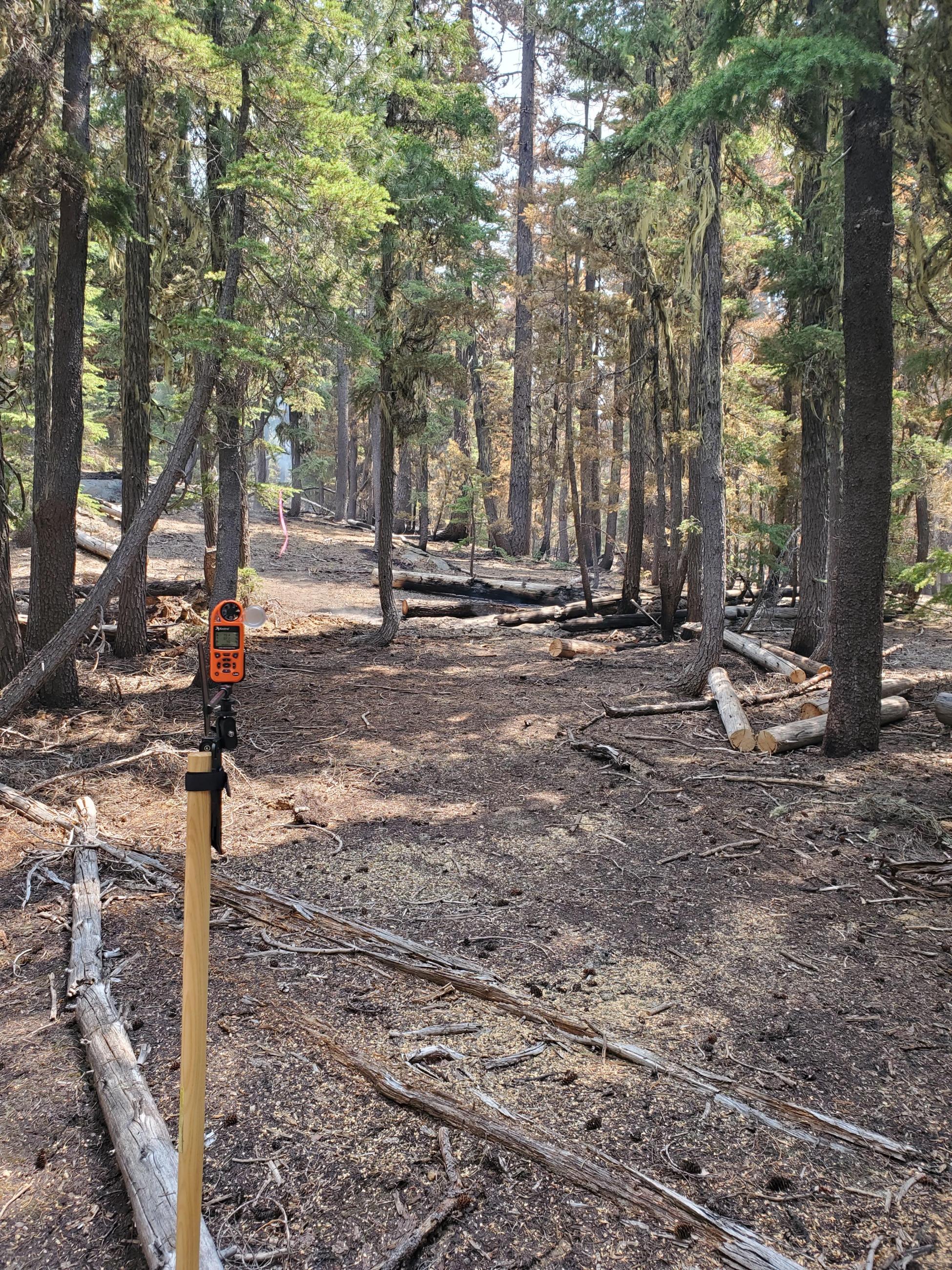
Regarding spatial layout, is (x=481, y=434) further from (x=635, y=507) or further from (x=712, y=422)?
(x=712, y=422)

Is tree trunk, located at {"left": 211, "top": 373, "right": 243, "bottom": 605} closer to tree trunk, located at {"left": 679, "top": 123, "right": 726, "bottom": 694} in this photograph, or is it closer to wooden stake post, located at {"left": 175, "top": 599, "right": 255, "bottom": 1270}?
tree trunk, located at {"left": 679, "top": 123, "right": 726, "bottom": 694}

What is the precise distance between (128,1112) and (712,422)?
31.3 feet

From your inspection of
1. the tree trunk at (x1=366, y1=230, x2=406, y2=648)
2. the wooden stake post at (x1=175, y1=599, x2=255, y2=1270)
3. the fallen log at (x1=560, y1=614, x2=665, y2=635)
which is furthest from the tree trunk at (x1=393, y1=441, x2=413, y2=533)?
the wooden stake post at (x1=175, y1=599, x2=255, y2=1270)

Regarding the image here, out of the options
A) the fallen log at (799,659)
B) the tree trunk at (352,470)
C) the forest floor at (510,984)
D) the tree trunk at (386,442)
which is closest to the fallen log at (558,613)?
the tree trunk at (386,442)

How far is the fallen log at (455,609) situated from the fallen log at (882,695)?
Answer: 9148 mm

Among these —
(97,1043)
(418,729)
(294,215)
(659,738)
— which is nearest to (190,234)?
(294,215)

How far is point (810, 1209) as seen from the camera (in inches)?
112

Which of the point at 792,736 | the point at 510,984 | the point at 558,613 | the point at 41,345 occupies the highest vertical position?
the point at 41,345

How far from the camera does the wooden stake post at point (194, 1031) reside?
82.3 inches

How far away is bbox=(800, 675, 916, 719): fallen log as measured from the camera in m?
9.32

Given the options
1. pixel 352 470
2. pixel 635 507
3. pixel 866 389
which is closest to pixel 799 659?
pixel 866 389

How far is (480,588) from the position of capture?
1994 cm

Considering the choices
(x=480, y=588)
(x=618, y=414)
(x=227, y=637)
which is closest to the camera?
(x=227, y=637)

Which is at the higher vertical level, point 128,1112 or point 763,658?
point 763,658
